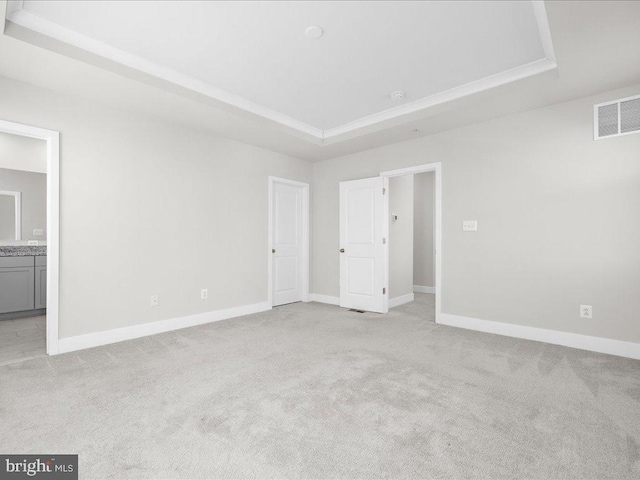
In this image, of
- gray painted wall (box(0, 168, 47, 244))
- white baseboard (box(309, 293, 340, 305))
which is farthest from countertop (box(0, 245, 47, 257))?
white baseboard (box(309, 293, 340, 305))

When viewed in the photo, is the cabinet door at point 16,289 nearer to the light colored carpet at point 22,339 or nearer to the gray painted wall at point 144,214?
the light colored carpet at point 22,339

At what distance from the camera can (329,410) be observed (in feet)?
6.52

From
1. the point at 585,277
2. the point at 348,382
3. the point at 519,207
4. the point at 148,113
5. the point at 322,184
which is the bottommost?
the point at 348,382

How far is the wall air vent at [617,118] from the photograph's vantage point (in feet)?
9.50

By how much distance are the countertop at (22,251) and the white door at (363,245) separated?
4424 mm

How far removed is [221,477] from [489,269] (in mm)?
3480

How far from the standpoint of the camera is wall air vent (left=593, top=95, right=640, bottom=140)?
289 cm

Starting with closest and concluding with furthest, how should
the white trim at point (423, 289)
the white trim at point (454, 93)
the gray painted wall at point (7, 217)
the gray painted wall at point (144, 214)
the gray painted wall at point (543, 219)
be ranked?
the white trim at point (454, 93) < the gray painted wall at point (543, 219) < the gray painted wall at point (144, 214) < the gray painted wall at point (7, 217) < the white trim at point (423, 289)

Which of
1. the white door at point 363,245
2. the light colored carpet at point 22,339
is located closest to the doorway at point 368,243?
the white door at point 363,245

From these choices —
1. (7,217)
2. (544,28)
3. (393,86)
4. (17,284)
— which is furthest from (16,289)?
(544,28)

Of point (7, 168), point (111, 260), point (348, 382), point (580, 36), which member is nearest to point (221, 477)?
point (348, 382)

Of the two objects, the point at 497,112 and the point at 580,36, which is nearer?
the point at 580,36

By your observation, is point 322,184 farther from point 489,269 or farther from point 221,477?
point 221,477

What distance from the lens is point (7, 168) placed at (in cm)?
454
